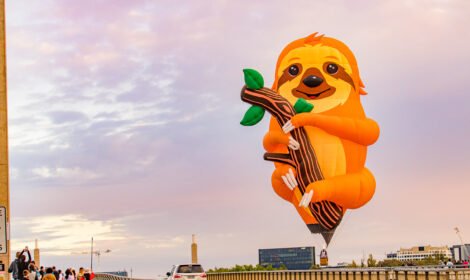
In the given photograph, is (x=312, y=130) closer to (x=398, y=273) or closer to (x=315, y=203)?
(x=315, y=203)

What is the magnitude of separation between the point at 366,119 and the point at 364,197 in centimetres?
575

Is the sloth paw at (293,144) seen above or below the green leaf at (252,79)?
below

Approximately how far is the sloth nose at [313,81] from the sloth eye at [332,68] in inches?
41.5

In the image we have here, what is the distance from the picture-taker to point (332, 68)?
5991 centimetres

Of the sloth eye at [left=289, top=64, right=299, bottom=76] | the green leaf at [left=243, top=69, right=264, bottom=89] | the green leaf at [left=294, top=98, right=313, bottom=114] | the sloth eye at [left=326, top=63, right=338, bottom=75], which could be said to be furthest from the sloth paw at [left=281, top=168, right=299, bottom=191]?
the sloth eye at [left=326, top=63, right=338, bottom=75]

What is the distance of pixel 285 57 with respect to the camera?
202 ft

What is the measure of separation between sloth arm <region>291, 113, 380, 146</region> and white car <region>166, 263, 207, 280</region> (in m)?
16.2

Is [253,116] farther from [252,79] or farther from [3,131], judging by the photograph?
[3,131]

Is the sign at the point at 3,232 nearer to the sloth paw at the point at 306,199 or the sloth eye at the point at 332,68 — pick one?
the sloth paw at the point at 306,199

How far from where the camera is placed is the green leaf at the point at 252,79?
58.7 meters

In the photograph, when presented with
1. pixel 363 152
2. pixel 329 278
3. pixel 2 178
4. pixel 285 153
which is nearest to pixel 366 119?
pixel 363 152

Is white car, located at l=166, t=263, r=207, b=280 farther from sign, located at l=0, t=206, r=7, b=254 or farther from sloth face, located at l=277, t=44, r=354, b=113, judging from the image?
sign, located at l=0, t=206, r=7, b=254

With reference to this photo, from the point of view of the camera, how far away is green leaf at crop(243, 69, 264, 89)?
5866 cm

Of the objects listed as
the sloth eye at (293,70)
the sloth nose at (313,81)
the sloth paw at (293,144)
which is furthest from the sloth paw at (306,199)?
the sloth eye at (293,70)
